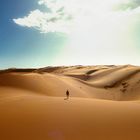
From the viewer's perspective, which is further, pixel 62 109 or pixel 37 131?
pixel 62 109

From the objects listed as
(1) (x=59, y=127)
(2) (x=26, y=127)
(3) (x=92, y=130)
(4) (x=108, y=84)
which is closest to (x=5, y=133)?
(2) (x=26, y=127)

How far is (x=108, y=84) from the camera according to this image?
1777 inches

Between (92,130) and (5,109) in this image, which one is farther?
(5,109)

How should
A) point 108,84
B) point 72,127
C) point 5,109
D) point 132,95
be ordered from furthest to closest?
1. point 108,84
2. point 132,95
3. point 5,109
4. point 72,127

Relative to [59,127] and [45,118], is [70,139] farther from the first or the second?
[45,118]

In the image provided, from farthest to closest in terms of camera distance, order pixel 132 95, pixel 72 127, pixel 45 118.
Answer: pixel 132 95
pixel 45 118
pixel 72 127

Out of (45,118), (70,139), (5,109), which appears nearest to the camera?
(70,139)

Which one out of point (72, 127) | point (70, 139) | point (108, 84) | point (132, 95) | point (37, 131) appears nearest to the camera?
point (70, 139)

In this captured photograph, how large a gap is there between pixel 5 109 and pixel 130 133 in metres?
6.27

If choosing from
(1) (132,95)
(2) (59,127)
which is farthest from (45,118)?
(1) (132,95)

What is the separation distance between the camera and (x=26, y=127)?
346 inches

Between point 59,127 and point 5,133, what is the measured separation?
203 cm

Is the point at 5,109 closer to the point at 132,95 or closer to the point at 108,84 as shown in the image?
the point at 132,95

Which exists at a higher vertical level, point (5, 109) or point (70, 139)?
point (5, 109)
